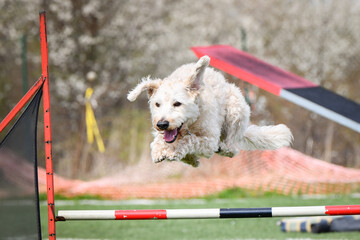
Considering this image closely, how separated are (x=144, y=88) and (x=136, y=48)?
13200 millimetres

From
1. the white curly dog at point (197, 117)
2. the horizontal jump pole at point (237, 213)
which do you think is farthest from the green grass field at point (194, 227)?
the horizontal jump pole at point (237, 213)

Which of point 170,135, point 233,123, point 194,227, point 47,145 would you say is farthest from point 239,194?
point 170,135

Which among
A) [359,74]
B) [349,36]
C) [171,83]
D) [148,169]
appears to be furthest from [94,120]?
[171,83]

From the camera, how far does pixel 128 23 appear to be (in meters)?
16.4

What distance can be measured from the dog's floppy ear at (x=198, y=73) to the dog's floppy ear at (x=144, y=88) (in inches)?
8.9

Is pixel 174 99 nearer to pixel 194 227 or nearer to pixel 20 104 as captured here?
pixel 20 104

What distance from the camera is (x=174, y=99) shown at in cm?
351

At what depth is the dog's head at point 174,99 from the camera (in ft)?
11.2

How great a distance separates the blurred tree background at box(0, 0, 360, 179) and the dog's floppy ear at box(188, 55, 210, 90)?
969cm

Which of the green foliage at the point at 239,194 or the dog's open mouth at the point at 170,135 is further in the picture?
the green foliage at the point at 239,194

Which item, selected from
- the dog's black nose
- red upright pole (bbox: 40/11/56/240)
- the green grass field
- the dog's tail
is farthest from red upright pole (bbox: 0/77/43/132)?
the green grass field

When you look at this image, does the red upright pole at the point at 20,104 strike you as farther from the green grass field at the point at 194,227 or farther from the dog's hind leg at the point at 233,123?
the green grass field at the point at 194,227

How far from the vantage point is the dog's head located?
11.2ft

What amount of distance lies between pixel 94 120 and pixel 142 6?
4.93 metres
